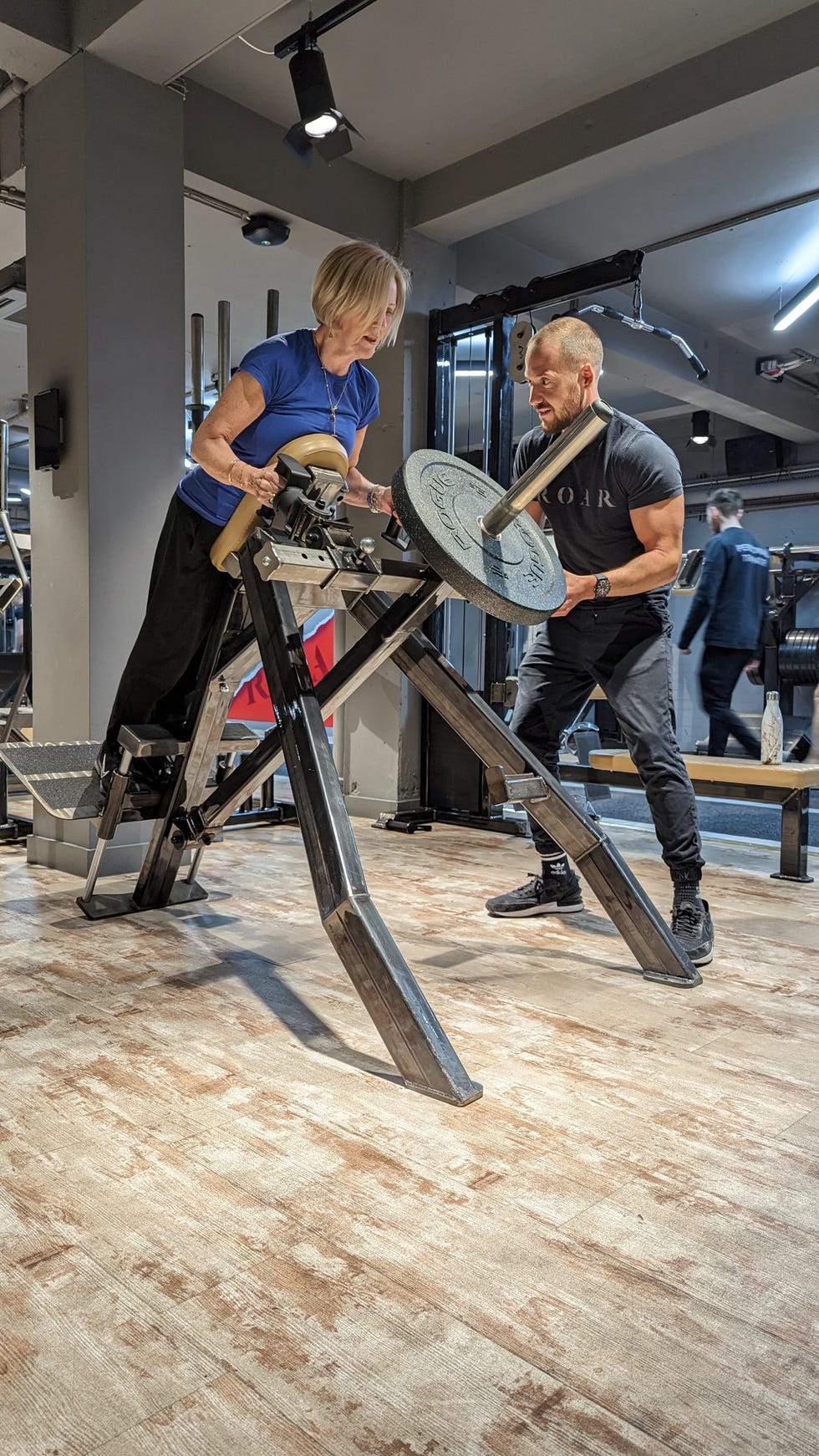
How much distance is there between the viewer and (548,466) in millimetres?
1727

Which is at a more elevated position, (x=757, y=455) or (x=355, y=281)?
(x=757, y=455)

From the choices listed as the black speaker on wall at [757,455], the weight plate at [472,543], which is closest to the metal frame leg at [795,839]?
the weight plate at [472,543]

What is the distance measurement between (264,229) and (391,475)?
1193mm

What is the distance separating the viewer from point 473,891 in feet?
10.1

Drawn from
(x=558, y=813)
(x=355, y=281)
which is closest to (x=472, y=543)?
(x=558, y=813)

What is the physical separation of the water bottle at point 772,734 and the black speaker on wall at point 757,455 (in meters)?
6.52

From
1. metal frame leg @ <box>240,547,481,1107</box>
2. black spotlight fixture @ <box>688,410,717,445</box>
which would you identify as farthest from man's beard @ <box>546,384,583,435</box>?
black spotlight fixture @ <box>688,410,717,445</box>

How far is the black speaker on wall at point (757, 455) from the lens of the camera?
9.37m

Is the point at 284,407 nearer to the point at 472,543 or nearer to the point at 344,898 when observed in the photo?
the point at 472,543

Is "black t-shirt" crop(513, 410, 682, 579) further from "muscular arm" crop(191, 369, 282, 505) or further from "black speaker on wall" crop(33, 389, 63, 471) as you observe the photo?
"black speaker on wall" crop(33, 389, 63, 471)

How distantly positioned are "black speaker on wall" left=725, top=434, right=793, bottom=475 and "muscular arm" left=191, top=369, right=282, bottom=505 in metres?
8.38

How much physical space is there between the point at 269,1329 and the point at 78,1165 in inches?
17.9

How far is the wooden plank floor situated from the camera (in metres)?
0.88

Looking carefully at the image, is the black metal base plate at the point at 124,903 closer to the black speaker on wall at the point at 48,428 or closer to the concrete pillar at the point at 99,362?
the concrete pillar at the point at 99,362
